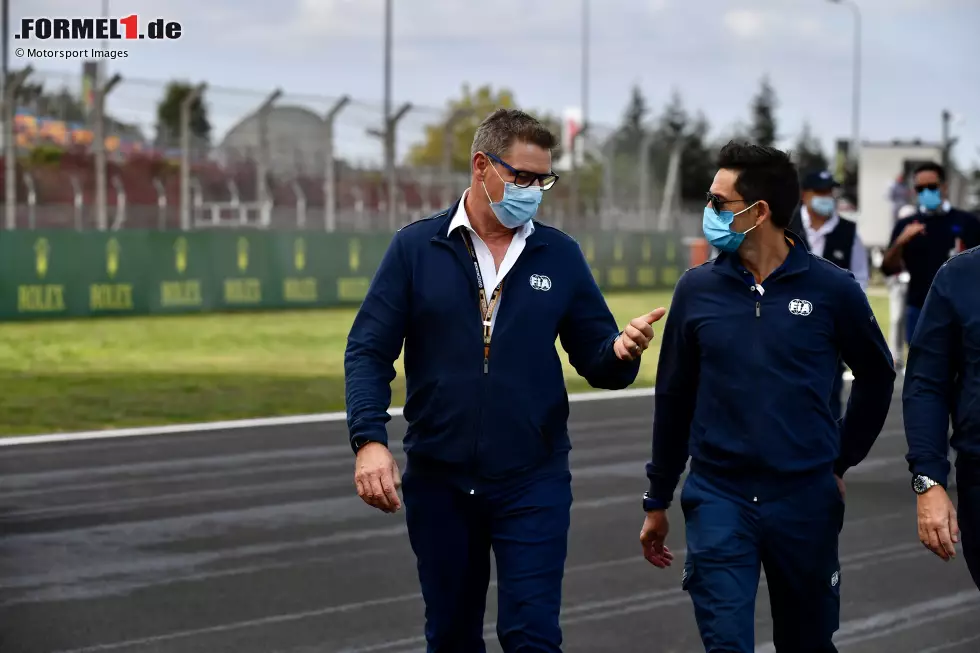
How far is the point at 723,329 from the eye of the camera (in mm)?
4668

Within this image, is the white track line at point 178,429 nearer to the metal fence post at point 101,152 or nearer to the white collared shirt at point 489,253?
the white collared shirt at point 489,253

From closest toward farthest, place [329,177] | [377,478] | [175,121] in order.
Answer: [377,478] < [175,121] < [329,177]

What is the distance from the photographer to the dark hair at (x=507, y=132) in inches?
191

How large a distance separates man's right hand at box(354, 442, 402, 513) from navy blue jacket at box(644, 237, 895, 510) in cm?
82

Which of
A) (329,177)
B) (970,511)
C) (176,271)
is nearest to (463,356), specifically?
(970,511)

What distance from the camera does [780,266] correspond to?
185 inches

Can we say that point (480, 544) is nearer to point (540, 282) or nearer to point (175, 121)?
point (540, 282)

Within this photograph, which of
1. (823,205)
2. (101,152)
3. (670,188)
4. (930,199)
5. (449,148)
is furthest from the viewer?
(670,188)

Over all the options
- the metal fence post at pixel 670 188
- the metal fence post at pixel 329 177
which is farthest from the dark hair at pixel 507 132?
the metal fence post at pixel 670 188

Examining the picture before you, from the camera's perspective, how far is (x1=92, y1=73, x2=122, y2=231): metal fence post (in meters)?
25.4

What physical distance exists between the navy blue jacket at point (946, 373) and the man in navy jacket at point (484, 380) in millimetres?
772

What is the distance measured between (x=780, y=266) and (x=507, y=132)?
0.89 m

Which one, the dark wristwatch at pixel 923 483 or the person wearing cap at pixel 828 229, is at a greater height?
the person wearing cap at pixel 828 229

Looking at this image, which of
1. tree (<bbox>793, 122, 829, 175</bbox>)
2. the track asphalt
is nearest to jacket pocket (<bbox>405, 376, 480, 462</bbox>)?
the track asphalt
